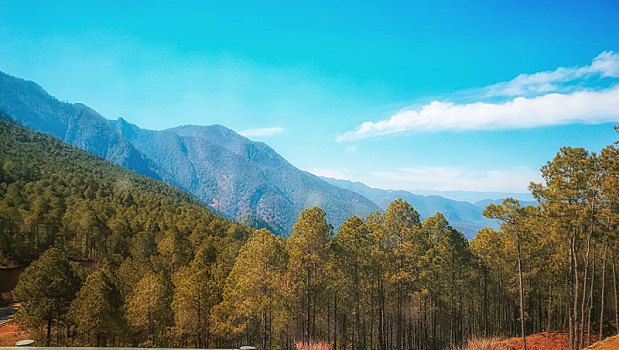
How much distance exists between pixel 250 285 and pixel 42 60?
100m

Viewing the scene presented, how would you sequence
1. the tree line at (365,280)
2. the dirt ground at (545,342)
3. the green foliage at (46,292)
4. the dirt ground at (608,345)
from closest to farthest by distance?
1. the dirt ground at (608,345)
2. the tree line at (365,280)
3. the dirt ground at (545,342)
4. the green foliage at (46,292)

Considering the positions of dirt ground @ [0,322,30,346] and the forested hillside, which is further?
the forested hillside

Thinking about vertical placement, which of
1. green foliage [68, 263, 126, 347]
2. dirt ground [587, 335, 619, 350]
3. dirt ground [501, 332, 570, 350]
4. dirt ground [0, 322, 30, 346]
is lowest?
dirt ground [0, 322, 30, 346]

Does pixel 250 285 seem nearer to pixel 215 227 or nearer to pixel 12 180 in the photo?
pixel 215 227

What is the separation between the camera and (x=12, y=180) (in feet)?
212

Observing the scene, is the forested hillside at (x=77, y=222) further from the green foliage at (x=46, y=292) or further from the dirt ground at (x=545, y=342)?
the dirt ground at (x=545, y=342)

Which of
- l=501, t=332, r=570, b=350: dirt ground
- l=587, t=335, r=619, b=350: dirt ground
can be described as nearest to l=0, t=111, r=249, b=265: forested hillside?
l=501, t=332, r=570, b=350: dirt ground

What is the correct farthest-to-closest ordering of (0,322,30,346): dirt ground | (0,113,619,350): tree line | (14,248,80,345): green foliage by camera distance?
1. (0,322,30,346): dirt ground
2. (14,248,80,345): green foliage
3. (0,113,619,350): tree line

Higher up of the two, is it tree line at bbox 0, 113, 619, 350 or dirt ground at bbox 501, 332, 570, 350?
tree line at bbox 0, 113, 619, 350

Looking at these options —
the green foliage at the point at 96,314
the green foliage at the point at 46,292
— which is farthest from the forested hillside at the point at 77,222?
the green foliage at the point at 96,314

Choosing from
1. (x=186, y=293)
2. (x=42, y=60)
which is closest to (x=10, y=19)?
Answer: (x=42, y=60)

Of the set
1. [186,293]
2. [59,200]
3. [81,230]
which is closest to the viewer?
[186,293]

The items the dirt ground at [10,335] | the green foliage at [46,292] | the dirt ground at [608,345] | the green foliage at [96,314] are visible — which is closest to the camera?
the dirt ground at [608,345]

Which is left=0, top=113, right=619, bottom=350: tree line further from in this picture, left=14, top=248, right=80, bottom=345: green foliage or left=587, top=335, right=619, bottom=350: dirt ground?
left=587, top=335, right=619, bottom=350: dirt ground
